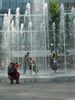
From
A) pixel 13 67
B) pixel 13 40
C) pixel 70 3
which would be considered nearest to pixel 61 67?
pixel 13 40

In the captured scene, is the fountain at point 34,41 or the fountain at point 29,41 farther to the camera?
→ the fountain at point 29,41

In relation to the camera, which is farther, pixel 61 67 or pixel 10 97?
pixel 61 67

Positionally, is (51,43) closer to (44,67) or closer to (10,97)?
(44,67)

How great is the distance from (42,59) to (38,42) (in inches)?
133

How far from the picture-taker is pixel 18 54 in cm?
3084

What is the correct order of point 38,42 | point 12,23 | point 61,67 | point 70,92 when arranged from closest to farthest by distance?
point 70,92
point 61,67
point 38,42
point 12,23

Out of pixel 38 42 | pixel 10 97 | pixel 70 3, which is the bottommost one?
pixel 10 97

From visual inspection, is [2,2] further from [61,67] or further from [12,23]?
[61,67]

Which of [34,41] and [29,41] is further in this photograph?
[29,41]

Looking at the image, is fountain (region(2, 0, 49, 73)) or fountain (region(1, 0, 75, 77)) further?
fountain (region(2, 0, 49, 73))

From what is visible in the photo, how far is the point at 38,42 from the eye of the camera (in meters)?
30.3

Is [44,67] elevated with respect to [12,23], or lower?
lower

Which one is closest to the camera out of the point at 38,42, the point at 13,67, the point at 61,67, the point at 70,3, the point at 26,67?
the point at 13,67

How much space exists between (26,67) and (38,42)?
797 centimetres
